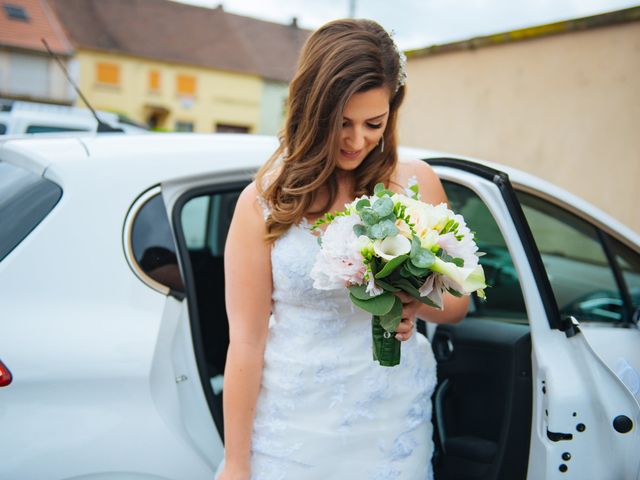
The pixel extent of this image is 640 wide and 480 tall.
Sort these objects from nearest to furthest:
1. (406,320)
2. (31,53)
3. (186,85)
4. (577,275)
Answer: (406,320)
(577,275)
(31,53)
(186,85)

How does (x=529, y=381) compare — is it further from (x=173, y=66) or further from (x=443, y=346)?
(x=173, y=66)

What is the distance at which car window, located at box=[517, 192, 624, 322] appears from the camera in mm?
2348

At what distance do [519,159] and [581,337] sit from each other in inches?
318

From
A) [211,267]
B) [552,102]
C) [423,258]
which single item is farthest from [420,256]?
[552,102]

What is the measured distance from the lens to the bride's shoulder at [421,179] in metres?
1.85

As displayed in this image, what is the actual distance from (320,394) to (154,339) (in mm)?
503

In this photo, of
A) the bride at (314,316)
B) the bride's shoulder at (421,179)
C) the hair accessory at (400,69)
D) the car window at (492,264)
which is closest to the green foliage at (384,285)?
the bride at (314,316)

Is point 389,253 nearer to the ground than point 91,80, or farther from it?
nearer to the ground

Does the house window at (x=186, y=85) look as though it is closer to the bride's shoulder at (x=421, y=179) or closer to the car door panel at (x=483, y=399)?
the car door panel at (x=483, y=399)

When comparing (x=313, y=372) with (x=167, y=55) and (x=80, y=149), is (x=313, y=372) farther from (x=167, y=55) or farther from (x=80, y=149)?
(x=167, y=55)

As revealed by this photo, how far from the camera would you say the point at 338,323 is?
67.6 inches

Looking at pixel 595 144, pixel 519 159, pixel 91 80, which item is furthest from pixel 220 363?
pixel 91 80

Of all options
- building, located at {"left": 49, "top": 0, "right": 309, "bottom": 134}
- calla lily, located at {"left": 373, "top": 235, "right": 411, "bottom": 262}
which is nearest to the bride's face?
calla lily, located at {"left": 373, "top": 235, "right": 411, "bottom": 262}

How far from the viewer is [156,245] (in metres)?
1.85
